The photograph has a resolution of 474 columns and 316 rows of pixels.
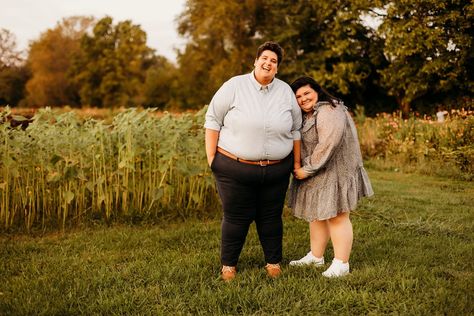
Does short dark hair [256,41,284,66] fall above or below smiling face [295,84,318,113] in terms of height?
above

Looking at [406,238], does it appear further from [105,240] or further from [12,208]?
[12,208]

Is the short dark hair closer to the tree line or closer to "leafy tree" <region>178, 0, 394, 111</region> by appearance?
the tree line

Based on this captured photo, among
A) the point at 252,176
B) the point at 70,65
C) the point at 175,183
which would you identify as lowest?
the point at 175,183

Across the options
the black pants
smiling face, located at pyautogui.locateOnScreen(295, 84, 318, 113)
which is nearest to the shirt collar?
smiling face, located at pyautogui.locateOnScreen(295, 84, 318, 113)

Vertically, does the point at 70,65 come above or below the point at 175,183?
above

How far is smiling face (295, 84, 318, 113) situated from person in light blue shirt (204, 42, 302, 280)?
0.11 metres

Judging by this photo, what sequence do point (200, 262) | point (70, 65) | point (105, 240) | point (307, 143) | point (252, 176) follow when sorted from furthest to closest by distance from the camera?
point (70, 65)
point (105, 240)
point (200, 262)
point (307, 143)
point (252, 176)

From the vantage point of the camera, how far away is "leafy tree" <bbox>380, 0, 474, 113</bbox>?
56.1ft

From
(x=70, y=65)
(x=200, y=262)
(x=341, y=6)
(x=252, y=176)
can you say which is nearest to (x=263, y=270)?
(x=200, y=262)

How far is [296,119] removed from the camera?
145 inches

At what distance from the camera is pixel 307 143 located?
3.78m

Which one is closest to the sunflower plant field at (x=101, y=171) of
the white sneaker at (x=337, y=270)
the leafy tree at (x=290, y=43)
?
the white sneaker at (x=337, y=270)

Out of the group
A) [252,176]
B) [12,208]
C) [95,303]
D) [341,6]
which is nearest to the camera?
[95,303]

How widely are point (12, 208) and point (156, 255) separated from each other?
1927 mm
